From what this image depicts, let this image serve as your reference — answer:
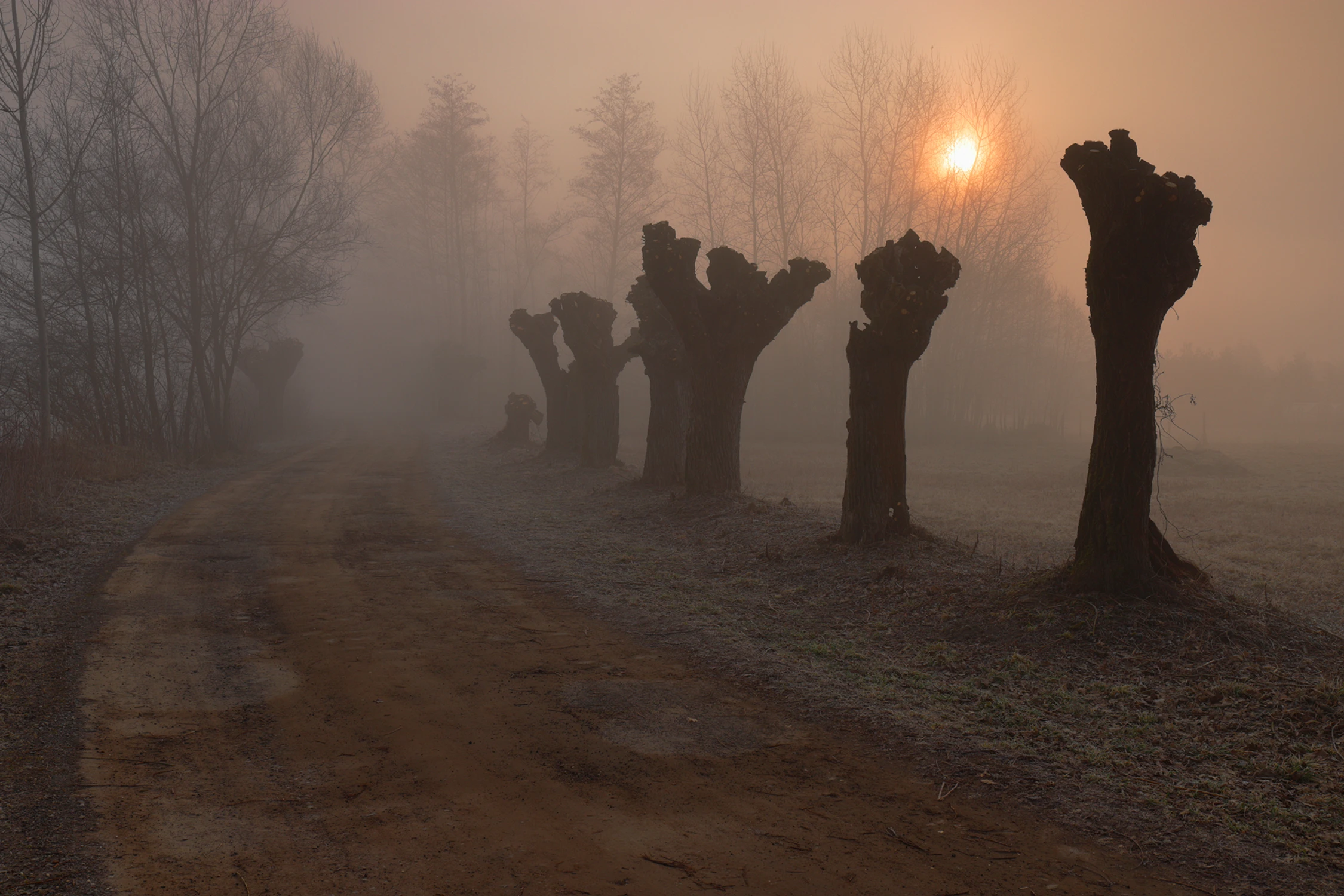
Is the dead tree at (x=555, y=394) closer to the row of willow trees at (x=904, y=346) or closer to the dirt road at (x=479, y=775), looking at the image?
the row of willow trees at (x=904, y=346)

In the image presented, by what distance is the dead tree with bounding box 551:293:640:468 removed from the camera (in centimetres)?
1877

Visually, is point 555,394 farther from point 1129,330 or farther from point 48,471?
point 1129,330

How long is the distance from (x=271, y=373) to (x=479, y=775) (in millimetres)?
31591

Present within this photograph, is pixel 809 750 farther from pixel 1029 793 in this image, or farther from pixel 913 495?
pixel 913 495

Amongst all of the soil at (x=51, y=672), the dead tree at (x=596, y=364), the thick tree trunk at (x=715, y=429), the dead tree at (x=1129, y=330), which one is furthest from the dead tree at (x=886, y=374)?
the dead tree at (x=596, y=364)

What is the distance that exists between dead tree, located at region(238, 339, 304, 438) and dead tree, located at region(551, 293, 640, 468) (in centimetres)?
1678

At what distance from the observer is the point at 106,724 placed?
475 centimetres

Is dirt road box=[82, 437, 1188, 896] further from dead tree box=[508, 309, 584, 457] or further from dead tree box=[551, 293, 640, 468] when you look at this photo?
dead tree box=[508, 309, 584, 457]

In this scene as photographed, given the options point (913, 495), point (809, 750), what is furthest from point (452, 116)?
point (809, 750)

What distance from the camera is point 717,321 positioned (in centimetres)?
1319

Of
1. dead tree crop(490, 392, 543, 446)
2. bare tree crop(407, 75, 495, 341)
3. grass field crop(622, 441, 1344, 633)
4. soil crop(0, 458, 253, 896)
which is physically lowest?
soil crop(0, 458, 253, 896)

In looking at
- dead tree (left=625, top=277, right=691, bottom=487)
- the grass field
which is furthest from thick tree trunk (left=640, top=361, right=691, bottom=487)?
the grass field

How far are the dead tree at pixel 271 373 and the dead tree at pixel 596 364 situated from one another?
1678 centimetres

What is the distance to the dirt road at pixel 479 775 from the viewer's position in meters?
3.34
